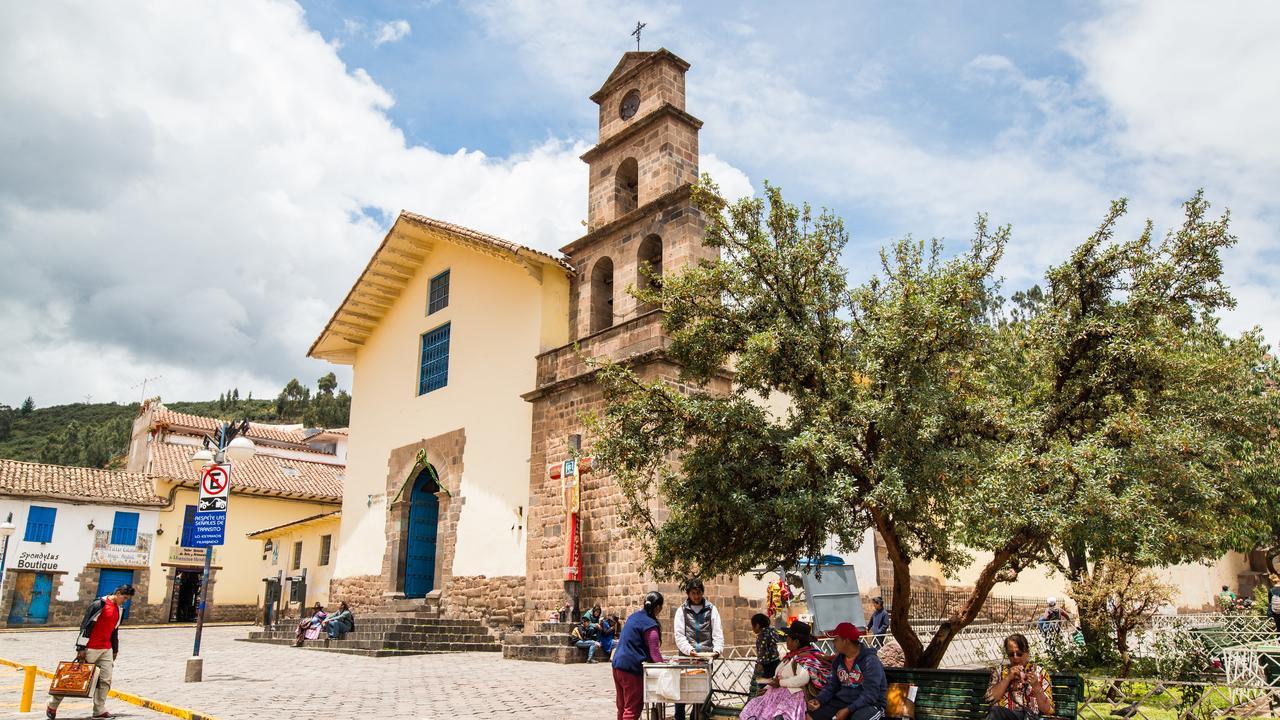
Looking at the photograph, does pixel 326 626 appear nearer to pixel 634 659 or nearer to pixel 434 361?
pixel 434 361

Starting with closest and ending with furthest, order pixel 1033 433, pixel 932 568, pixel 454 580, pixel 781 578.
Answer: pixel 1033 433
pixel 781 578
pixel 454 580
pixel 932 568

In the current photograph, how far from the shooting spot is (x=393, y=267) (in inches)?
909

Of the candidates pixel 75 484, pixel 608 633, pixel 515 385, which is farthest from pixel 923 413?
pixel 75 484

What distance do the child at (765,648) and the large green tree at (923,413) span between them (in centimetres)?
70

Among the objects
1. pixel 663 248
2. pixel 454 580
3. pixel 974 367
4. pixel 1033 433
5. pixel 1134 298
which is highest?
pixel 663 248

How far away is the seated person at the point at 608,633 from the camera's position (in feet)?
46.7

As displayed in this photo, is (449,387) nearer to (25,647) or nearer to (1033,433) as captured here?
(25,647)

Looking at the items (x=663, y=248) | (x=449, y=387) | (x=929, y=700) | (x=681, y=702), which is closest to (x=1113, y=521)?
(x=929, y=700)

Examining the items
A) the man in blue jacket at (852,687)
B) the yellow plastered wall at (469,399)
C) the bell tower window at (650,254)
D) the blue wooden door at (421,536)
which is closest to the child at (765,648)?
the man in blue jacket at (852,687)

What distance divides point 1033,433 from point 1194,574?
2809 cm

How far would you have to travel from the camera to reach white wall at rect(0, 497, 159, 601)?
2895 centimetres

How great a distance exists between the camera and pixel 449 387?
20719 mm

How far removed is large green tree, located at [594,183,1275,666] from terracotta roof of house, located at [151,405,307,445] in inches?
943

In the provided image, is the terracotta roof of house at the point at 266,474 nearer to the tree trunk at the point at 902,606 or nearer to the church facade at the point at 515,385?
the church facade at the point at 515,385
